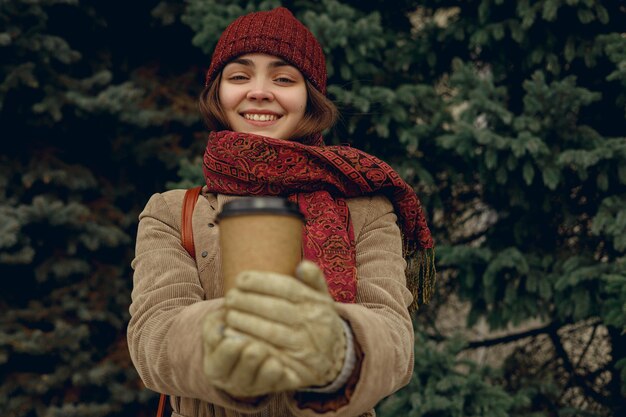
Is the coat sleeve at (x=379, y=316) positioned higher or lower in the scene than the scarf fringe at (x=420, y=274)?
lower

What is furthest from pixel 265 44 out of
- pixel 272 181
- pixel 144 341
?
pixel 144 341

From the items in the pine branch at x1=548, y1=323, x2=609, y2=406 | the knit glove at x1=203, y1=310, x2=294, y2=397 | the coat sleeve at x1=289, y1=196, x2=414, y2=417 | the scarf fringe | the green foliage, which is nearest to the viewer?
the knit glove at x1=203, y1=310, x2=294, y2=397

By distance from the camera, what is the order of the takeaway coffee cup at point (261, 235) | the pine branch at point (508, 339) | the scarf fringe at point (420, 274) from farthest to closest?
the pine branch at point (508, 339)
the scarf fringe at point (420, 274)
the takeaway coffee cup at point (261, 235)

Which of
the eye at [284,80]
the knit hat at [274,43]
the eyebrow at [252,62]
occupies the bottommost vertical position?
the eye at [284,80]

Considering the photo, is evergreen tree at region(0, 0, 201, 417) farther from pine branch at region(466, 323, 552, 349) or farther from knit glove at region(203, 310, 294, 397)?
knit glove at region(203, 310, 294, 397)

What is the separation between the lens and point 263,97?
6.21 feet

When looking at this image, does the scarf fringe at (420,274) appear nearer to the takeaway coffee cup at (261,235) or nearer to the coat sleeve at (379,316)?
the coat sleeve at (379,316)

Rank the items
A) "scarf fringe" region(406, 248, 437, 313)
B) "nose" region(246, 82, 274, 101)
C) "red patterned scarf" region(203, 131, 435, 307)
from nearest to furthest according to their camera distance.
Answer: "red patterned scarf" region(203, 131, 435, 307)
"nose" region(246, 82, 274, 101)
"scarf fringe" region(406, 248, 437, 313)

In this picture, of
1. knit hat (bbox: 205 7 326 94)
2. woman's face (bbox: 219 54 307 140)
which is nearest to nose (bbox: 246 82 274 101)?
woman's face (bbox: 219 54 307 140)

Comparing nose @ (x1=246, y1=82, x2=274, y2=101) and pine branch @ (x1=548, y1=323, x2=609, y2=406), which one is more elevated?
nose @ (x1=246, y1=82, x2=274, y2=101)

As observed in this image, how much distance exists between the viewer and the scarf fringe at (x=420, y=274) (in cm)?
213

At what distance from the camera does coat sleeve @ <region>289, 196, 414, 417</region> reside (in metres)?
1.23

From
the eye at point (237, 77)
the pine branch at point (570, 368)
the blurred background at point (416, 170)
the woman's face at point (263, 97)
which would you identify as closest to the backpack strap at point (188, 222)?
the woman's face at point (263, 97)

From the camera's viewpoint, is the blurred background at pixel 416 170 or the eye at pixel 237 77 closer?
the eye at pixel 237 77
